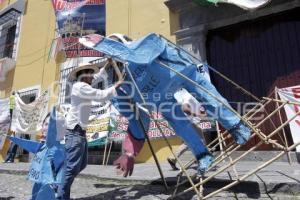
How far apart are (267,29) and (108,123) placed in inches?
157

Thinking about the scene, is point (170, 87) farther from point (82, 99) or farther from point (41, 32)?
point (41, 32)

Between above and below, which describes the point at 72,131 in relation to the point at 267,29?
below

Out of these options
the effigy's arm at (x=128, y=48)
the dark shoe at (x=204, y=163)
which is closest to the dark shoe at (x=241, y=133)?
the dark shoe at (x=204, y=163)

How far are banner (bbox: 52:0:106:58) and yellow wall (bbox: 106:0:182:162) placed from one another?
0.96ft

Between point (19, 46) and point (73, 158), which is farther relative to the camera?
point (19, 46)

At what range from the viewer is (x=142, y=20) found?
28.0 feet

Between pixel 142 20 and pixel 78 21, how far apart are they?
7.27 ft

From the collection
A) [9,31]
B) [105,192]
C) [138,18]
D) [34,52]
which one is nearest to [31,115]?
[34,52]

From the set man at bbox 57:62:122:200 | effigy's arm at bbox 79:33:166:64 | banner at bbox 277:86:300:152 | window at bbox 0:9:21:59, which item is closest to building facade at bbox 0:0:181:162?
window at bbox 0:9:21:59

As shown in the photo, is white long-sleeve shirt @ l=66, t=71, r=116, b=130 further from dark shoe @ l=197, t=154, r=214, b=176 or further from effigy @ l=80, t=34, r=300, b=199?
dark shoe @ l=197, t=154, r=214, b=176

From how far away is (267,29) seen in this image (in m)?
6.84

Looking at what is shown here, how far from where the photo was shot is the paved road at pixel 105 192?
354cm

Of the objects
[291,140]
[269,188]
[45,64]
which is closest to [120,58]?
[269,188]

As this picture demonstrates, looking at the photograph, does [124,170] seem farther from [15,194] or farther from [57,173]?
[15,194]
